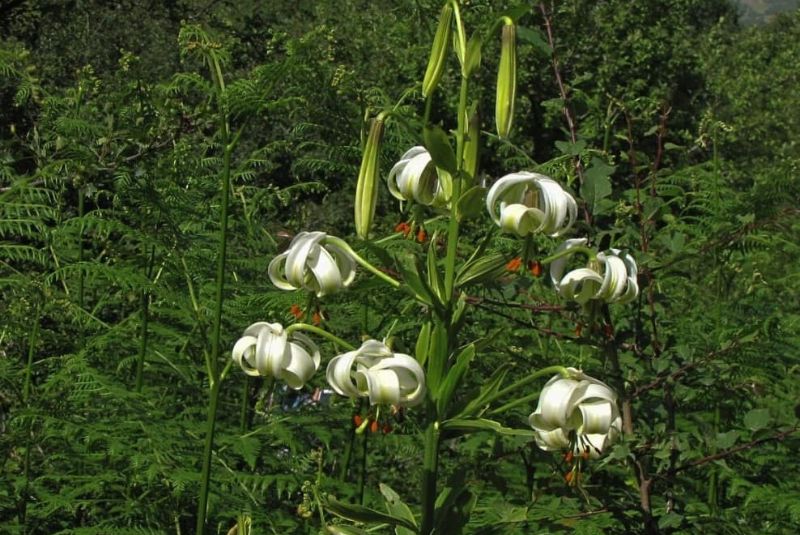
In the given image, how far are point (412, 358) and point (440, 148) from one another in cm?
24

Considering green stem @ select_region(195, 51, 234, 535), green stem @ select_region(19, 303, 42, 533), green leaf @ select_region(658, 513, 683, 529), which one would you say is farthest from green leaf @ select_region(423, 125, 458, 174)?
green stem @ select_region(19, 303, 42, 533)

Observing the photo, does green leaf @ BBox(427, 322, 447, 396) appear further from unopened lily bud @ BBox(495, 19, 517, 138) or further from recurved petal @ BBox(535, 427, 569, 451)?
unopened lily bud @ BBox(495, 19, 517, 138)

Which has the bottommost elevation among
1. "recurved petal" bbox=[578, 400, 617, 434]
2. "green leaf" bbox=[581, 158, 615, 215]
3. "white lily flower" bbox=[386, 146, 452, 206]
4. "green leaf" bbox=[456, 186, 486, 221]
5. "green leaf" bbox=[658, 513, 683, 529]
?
"green leaf" bbox=[658, 513, 683, 529]

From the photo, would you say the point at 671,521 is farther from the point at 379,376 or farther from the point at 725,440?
the point at 379,376

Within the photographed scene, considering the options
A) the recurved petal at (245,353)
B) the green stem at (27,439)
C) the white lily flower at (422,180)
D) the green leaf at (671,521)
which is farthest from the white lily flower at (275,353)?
the green stem at (27,439)

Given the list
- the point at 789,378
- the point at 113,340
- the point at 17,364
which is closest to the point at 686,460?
the point at 789,378

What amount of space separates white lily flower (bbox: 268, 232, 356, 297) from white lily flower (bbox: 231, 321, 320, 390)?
0.20ft

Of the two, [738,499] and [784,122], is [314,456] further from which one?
→ [784,122]

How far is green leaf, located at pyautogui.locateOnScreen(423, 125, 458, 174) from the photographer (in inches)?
46.4

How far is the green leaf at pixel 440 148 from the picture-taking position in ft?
3.86

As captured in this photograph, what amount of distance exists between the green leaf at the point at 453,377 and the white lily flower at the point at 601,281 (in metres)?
0.16

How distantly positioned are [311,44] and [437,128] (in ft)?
2.41

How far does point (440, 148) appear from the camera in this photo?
47.4 inches

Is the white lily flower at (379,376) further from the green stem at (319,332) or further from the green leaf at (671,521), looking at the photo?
the green leaf at (671,521)
